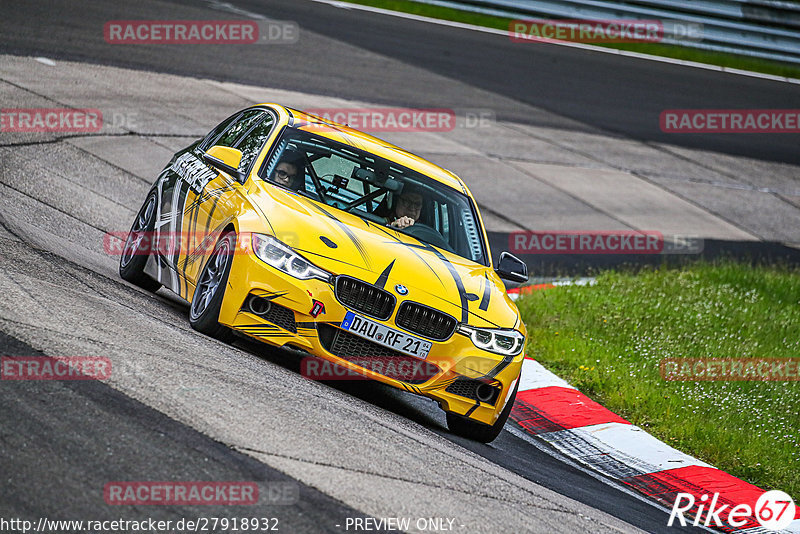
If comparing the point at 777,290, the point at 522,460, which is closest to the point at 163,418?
the point at 522,460

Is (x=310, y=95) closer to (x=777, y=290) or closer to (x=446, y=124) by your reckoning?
(x=446, y=124)

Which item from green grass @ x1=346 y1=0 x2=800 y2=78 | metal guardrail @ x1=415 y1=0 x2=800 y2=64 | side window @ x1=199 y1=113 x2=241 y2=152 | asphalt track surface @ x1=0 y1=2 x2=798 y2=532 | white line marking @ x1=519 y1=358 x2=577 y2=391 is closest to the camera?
asphalt track surface @ x1=0 y1=2 x2=798 y2=532

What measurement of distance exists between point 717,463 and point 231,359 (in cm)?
375

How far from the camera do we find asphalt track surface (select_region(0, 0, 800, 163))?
17672 mm

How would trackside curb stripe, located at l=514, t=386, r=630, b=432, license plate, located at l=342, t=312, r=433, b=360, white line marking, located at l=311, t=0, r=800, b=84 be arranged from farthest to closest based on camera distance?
white line marking, located at l=311, t=0, r=800, b=84, trackside curb stripe, located at l=514, t=386, r=630, b=432, license plate, located at l=342, t=312, r=433, b=360

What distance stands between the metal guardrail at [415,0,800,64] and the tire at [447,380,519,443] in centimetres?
1910

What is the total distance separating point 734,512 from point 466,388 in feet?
6.47

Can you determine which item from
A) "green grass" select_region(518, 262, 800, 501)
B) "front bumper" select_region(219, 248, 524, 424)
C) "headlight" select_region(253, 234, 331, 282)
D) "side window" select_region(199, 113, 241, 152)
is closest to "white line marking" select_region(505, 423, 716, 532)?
"green grass" select_region(518, 262, 800, 501)

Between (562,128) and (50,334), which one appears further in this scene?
(562,128)

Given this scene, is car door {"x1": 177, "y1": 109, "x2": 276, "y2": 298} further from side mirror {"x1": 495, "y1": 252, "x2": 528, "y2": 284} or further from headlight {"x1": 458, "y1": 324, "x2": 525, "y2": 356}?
side mirror {"x1": 495, "y1": 252, "x2": 528, "y2": 284}

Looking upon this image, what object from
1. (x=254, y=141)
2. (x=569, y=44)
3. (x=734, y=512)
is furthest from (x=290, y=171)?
(x=569, y=44)

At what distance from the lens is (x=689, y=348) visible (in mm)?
10016

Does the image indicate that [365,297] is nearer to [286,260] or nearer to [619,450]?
[286,260]

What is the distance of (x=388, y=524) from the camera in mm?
4488
